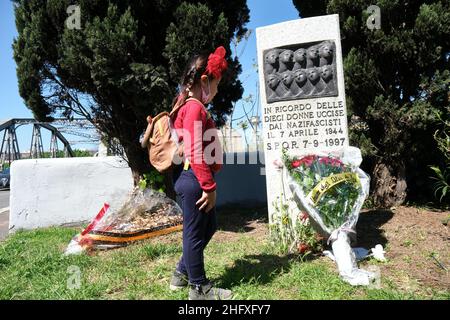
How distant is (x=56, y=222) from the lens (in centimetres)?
624

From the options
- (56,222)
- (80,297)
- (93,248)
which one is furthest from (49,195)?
(80,297)

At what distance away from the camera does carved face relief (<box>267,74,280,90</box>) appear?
165 inches

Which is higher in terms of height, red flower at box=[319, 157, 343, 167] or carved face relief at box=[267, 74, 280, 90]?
carved face relief at box=[267, 74, 280, 90]

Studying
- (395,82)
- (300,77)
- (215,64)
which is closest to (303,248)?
(300,77)

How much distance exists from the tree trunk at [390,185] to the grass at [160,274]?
1.87m

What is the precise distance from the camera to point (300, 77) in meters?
4.08

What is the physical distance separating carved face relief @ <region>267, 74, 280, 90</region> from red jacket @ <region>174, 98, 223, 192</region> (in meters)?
1.78

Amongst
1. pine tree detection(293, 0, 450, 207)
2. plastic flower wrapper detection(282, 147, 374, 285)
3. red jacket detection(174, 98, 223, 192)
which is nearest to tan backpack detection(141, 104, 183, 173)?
red jacket detection(174, 98, 223, 192)

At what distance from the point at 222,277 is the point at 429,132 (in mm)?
3332

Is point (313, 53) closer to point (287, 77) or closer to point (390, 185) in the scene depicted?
point (287, 77)

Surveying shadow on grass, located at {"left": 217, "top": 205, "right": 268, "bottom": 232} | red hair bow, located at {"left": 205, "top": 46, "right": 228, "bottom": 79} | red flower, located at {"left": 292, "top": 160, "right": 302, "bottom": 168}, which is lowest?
shadow on grass, located at {"left": 217, "top": 205, "right": 268, "bottom": 232}

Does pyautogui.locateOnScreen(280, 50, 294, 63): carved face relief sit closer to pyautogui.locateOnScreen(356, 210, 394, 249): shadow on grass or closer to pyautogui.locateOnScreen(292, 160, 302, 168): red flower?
pyautogui.locateOnScreen(292, 160, 302, 168): red flower

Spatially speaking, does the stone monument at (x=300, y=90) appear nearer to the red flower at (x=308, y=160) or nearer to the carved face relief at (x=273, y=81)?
the carved face relief at (x=273, y=81)
